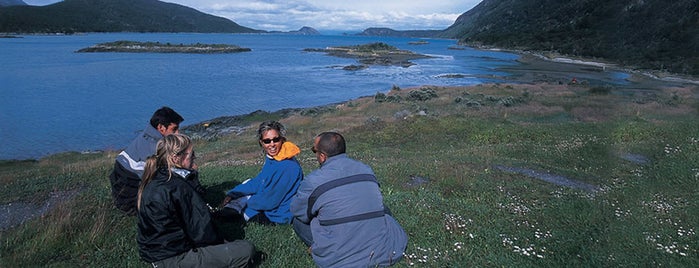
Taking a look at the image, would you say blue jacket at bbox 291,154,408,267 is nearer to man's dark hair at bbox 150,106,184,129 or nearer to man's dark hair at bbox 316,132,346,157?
man's dark hair at bbox 316,132,346,157

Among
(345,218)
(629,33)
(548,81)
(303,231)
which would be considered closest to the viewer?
(345,218)

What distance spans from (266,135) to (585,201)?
750 cm

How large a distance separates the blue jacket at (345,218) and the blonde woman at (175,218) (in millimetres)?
1098

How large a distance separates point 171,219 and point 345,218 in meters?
2.04

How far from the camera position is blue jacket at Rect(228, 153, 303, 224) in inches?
261

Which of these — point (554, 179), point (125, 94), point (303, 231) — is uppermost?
point (303, 231)

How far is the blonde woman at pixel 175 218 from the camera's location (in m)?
4.70

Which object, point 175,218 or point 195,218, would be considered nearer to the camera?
point 175,218

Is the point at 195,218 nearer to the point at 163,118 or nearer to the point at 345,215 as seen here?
the point at 345,215

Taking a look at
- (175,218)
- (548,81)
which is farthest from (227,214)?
(548,81)

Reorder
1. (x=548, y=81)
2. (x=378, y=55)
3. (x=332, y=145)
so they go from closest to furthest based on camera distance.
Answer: (x=332, y=145), (x=548, y=81), (x=378, y=55)

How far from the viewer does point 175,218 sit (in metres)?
4.79

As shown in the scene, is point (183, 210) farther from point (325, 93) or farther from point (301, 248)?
point (325, 93)

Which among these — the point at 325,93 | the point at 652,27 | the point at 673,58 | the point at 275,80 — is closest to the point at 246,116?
the point at 325,93
